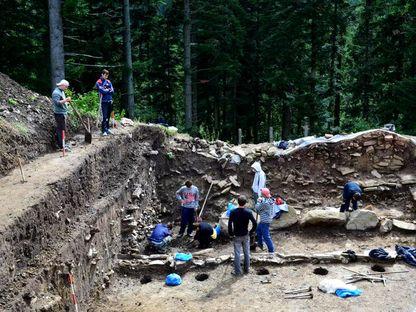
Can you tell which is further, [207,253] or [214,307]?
[207,253]

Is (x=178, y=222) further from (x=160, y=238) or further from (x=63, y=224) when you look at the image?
(x=63, y=224)

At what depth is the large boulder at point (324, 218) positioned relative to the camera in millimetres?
12547

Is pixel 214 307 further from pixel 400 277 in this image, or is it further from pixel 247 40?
pixel 247 40

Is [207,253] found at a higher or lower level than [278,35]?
lower

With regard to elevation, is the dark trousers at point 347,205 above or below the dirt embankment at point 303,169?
below

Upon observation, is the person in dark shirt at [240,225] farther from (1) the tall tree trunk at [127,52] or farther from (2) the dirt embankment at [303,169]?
(1) the tall tree trunk at [127,52]

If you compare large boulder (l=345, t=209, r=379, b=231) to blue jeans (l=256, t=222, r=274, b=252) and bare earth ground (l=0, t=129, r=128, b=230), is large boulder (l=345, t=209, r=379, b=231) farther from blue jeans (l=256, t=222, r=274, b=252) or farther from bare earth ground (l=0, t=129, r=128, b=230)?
bare earth ground (l=0, t=129, r=128, b=230)

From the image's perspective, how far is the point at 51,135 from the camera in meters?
11.4

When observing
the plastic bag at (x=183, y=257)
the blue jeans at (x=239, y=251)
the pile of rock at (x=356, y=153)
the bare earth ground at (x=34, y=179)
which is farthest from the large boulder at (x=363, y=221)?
the bare earth ground at (x=34, y=179)

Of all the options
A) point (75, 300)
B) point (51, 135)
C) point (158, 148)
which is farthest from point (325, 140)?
point (75, 300)

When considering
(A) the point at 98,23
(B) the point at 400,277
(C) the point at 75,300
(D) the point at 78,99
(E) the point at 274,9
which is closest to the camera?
(C) the point at 75,300

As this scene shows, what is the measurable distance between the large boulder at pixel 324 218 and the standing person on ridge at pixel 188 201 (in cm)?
330

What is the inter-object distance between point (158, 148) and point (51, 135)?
460 centimetres

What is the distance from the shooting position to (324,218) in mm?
12570
